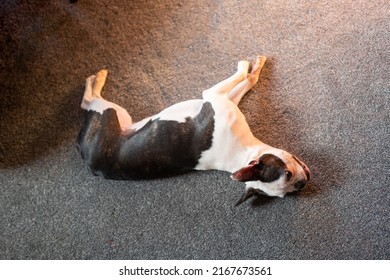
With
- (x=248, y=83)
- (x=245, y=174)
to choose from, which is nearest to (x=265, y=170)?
(x=245, y=174)

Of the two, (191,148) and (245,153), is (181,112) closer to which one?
(191,148)

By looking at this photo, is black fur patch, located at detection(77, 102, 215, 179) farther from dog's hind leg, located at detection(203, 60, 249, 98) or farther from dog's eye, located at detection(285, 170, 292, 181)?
dog's eye, located at detection(285, 170, 292, 181)

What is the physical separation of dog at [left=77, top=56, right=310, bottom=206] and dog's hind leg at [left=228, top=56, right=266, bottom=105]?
0.14m

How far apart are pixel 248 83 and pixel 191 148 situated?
0.67 metres

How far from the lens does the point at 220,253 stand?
2945 mm

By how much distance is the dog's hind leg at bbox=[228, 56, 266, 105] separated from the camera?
3041 mm

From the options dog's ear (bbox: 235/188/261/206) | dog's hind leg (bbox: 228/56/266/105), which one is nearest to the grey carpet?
dog's hind leg (bbox: 228/56/266/105)

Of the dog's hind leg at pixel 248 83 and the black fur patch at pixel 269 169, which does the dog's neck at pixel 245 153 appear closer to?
the black fur patch at pixel 269 169

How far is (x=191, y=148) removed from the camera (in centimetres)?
273

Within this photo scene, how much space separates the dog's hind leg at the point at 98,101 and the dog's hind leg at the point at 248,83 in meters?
0.70

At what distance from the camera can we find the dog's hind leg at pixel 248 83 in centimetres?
304

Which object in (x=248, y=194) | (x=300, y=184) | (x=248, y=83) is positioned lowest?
(x=248, y=194)

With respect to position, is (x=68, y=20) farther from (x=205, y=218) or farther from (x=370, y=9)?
(x=370, y=9)
